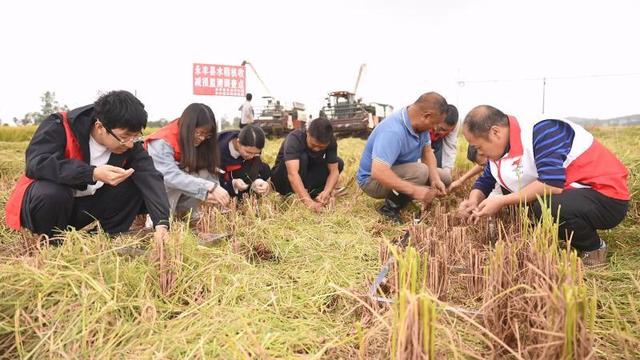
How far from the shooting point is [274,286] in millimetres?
1841

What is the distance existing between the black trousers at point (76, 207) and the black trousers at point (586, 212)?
7.84 feet

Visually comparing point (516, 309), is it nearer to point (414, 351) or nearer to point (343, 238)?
point (414, 351)

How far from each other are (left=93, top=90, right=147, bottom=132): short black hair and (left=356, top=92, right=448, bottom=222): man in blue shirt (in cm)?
176

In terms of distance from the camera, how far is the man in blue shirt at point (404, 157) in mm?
3250

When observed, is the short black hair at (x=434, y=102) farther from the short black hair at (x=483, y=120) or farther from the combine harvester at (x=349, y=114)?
the combine harvester at (x=349, y=114)

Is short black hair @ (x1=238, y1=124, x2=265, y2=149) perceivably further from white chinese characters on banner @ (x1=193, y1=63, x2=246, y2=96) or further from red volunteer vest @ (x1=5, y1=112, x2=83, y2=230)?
white chinese characters on banner @ (x1=193, y1=63, x2=246, y2=96)

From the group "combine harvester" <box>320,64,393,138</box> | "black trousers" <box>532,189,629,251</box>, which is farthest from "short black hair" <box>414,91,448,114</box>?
"combine harvester" <box>320,64,393,138</box>

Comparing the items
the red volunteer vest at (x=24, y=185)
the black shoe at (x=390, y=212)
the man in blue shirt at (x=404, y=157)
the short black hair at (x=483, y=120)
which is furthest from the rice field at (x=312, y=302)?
the black shoe at (x=390, y=212)

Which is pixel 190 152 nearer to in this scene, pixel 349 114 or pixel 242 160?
pixel 242 160

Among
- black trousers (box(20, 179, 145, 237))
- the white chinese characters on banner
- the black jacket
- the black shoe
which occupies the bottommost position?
the black shoe

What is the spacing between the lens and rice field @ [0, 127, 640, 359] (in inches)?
43.9

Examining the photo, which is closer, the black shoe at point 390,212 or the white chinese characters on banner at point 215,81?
the black shoe at point 390,212

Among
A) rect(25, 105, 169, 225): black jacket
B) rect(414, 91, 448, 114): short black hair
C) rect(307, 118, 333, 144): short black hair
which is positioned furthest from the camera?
rect(307, 118, 333, 144): short black hair

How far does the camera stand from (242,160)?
3.75 m
